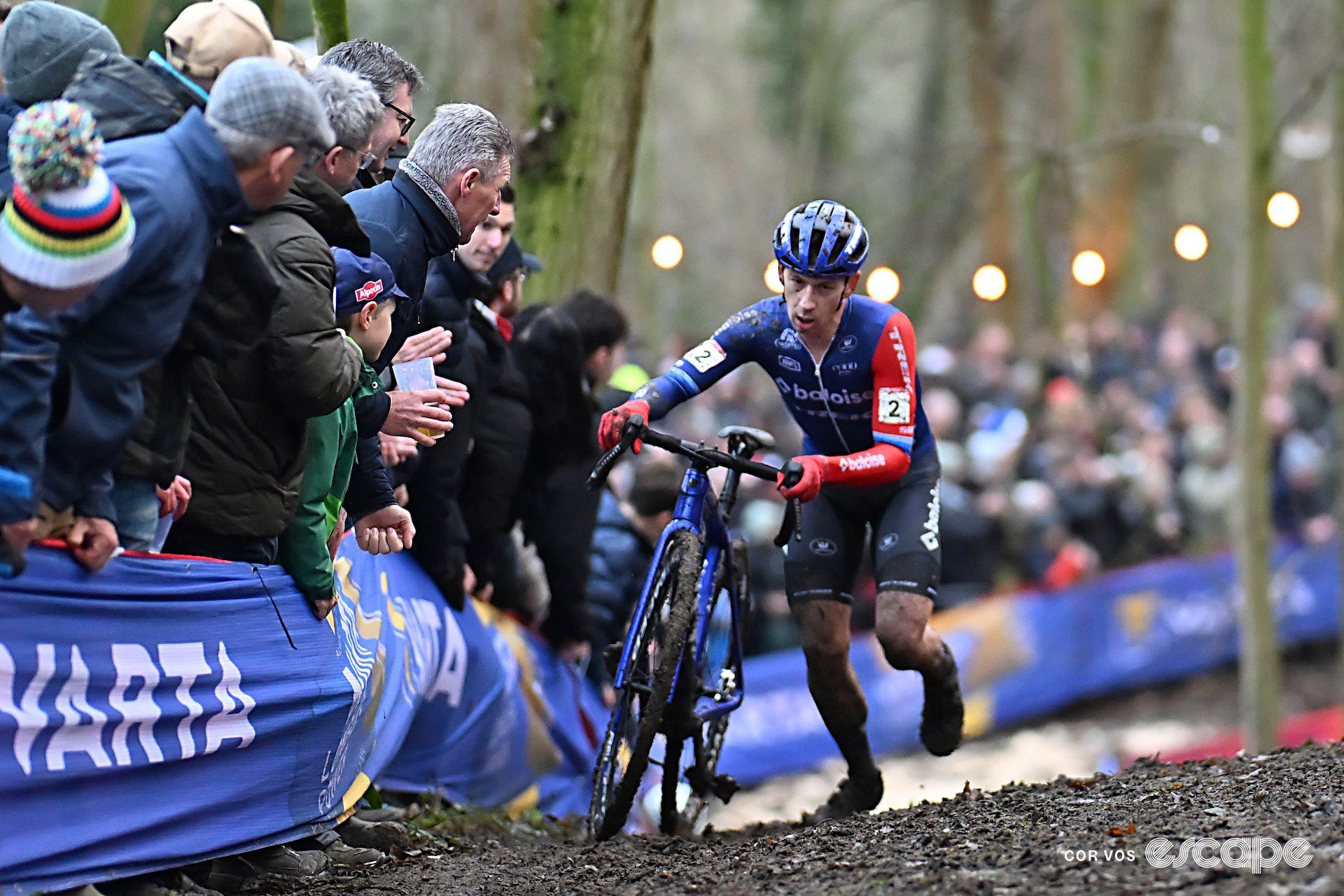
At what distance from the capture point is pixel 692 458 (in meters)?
7.20

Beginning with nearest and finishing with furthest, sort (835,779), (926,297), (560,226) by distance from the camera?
(560,226) < (835,779) < (926,297)

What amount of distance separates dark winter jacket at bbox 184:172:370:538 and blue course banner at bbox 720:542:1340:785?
8.04 meters

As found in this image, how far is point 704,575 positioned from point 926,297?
2314cm

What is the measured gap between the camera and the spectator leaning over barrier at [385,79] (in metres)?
6.56

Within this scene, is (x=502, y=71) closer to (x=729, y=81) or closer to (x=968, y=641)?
(x=968, y=641)

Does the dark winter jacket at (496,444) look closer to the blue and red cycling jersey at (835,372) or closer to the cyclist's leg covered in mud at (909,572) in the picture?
the blue and red cycling jersey at (835,372)

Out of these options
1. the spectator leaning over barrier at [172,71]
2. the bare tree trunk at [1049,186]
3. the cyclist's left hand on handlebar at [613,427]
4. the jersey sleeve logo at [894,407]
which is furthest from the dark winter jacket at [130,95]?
the bare tree trunk at [1049,186]

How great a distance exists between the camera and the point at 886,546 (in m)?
7.68

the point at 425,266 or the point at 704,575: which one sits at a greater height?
the point at 425,266

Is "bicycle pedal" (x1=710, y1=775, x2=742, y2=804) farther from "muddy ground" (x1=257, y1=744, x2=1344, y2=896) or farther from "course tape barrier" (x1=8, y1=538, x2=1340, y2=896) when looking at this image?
"course tape barrier" (x1=8, y1=538, x2=1340, y2=896)

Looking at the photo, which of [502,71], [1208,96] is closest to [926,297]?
[1208,96]

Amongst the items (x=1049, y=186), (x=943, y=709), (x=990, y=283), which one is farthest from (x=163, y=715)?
(x=1049, y=186)

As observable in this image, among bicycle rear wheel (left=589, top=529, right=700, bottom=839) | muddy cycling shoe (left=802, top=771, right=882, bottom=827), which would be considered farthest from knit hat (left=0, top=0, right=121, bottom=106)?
muddy cycling shoe (left=802, top=771, right=882, bottom=827)

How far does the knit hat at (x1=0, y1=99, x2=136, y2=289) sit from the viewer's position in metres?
4.33
